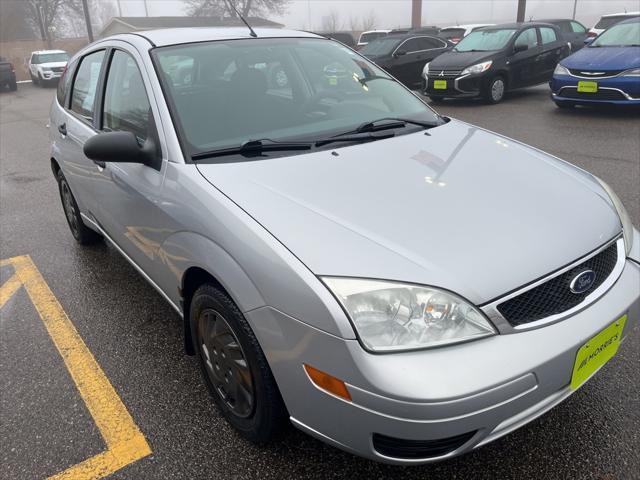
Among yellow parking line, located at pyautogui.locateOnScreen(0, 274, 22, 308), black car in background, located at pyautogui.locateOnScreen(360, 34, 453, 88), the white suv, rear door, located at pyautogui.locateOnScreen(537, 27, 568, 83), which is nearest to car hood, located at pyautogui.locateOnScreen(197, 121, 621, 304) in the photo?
yellow parking line, located at pyautogui.locateOnScreen(0, 274, 22, 308)

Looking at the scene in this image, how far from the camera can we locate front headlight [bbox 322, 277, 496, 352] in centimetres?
154

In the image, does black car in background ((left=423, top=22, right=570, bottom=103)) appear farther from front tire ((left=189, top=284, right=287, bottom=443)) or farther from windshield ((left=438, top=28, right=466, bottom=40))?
windshield ((left=438, top=28, right=466, bottom=40))

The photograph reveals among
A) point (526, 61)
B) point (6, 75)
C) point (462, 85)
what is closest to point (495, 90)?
point (462, 85)

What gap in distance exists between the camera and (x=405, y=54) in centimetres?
1224

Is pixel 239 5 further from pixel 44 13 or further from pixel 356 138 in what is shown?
pixel 356 138

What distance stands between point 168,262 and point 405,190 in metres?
1.08

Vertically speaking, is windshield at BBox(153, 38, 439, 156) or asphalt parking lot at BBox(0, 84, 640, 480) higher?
windshield at BBox(153, 38, 439, 156)

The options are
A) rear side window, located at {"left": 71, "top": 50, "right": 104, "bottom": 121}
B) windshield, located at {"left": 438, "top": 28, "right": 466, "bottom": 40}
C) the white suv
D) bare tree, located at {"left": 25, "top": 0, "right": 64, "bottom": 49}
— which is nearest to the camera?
rear side window, located at {"left": 71, "top": 50, "right": 104, "bottom": 121}

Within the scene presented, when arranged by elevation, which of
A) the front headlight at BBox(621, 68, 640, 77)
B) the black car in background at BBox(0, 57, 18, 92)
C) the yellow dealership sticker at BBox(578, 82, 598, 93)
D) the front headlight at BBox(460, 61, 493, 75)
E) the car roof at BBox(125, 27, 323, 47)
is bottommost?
the black car in background at BBox(0, 57, 18, 92)

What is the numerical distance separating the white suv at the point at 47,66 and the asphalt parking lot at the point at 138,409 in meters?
22.2

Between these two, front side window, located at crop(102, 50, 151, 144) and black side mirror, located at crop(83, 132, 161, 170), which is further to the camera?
front side window, located at crop(102, 50, 151, 144)

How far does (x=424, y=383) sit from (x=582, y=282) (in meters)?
0.73

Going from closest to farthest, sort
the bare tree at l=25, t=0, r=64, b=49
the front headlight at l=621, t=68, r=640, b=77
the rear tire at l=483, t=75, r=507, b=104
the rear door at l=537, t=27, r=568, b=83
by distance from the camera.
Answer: the front headlight at l=621, t=68, r=640, b=77 → the rear tire at l=483, t=75, r=507, b=104 → the rear door at l=537, t=27, r=568, b=83 → the bare tree at l=25, t=0, r=64, b=49

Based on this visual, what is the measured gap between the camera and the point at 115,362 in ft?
8.89
